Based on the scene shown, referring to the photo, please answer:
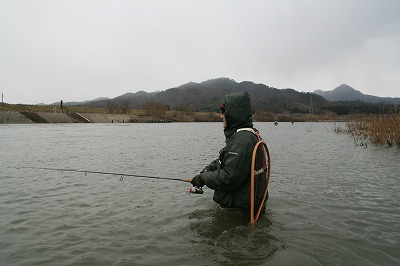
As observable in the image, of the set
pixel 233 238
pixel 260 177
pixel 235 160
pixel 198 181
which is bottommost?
pixel 233 238

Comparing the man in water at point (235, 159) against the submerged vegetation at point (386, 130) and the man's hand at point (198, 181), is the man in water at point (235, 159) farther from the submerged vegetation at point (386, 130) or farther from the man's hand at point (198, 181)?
the submerged vegetation at point (386, 130)

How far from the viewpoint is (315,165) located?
18.6m

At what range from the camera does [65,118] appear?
98.2 meters

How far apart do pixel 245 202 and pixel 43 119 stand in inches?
3868

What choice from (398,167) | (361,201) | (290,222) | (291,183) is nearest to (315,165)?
(398,167)

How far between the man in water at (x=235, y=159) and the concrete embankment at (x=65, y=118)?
3600 inches

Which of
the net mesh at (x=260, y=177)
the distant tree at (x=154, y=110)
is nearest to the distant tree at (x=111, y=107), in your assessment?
the distant tree at (x=154, y=110)

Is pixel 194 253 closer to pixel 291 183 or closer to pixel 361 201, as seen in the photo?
pixel 361 201

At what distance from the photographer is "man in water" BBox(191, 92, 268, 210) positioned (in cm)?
629

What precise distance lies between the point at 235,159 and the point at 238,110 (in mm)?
1149

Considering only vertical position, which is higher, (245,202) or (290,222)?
(245,202)

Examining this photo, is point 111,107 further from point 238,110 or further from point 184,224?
point 238,110

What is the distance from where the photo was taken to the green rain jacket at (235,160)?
6.29 m

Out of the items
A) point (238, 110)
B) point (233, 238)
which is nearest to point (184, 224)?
point (233, 238)
